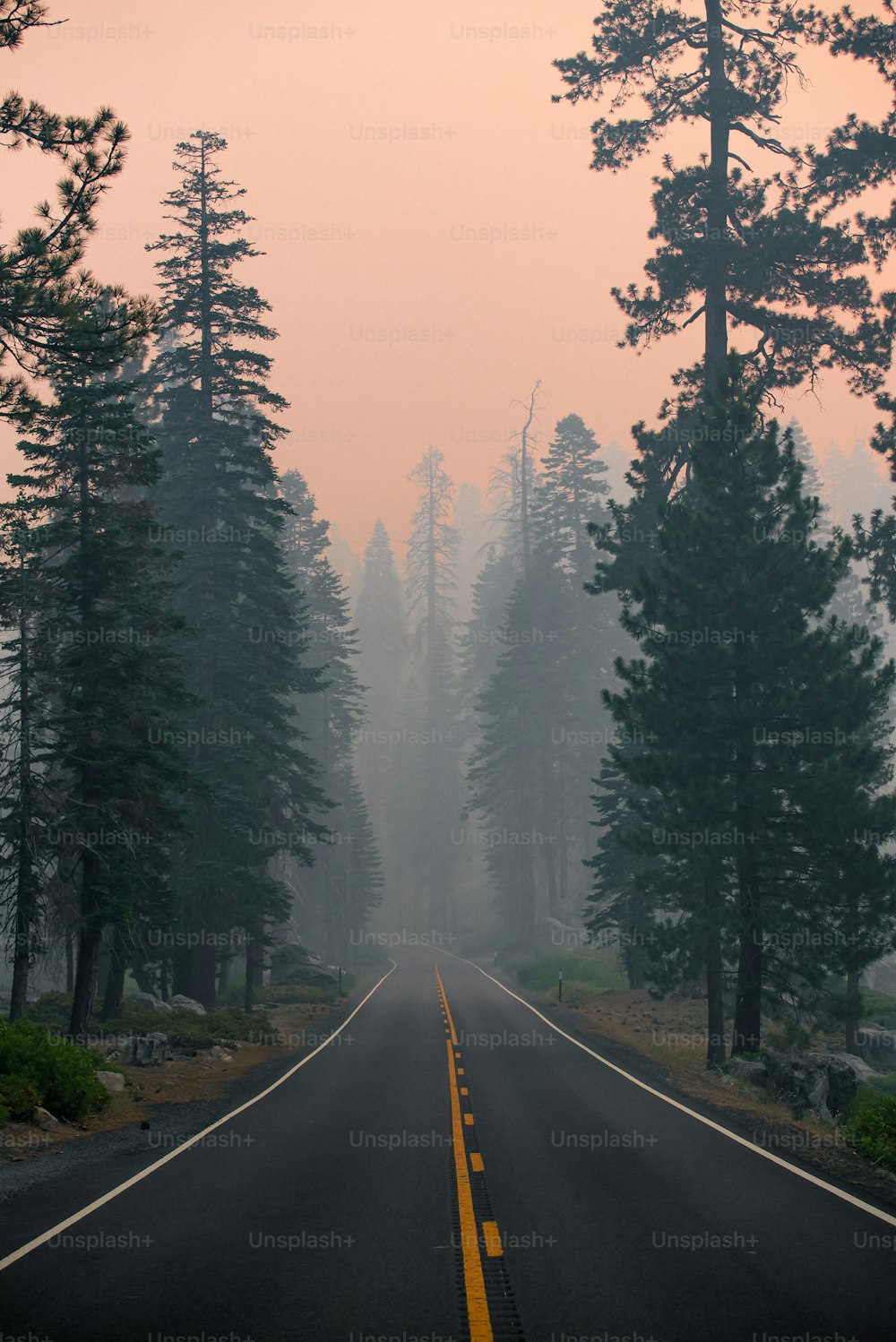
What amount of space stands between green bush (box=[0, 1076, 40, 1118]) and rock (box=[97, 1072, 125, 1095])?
10.2 ft

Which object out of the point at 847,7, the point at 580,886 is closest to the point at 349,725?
the point at 580,886

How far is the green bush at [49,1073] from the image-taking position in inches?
562

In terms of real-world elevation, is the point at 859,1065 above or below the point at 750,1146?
below

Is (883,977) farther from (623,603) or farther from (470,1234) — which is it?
(470,1234)

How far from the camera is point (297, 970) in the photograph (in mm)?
42562

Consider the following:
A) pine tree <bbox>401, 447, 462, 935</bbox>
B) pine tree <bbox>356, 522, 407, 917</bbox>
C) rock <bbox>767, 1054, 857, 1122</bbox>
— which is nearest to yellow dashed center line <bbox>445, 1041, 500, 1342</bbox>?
rock <bbox>767, 1054, 857, 1122</bbox>

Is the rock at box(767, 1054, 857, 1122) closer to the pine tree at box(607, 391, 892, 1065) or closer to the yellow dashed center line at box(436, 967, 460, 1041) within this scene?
the pine tree at box(607, 391, 892, 1065)

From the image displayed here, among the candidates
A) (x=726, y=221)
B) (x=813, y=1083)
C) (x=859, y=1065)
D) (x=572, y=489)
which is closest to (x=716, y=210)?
(x=726, y=221)

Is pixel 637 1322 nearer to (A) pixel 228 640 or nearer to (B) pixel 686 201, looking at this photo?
(A) pixel 228 640

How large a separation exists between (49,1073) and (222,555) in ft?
59.4

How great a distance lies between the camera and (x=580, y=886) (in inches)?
2766

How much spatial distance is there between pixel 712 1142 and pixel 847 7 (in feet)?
84.1

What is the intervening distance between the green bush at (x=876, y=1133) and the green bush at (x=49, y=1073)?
33.7ft

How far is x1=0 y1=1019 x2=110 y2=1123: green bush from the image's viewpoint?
14266 mm
